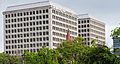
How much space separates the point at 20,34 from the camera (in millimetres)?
159375

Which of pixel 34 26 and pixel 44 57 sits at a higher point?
pixel 44 57

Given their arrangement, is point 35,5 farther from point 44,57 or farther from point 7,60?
point 44,57

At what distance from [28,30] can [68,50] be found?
86.4 meters

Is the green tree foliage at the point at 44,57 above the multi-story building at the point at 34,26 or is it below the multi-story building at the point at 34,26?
above

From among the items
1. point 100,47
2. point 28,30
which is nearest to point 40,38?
point 28,30

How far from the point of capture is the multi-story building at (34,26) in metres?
152

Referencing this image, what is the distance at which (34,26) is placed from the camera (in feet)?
511

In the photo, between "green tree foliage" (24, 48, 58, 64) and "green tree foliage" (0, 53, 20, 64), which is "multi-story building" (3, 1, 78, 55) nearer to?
"green tree foliage" (0, 53, 20, 64)

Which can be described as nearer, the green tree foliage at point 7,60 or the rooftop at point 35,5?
the green tree foliage at point 7,60

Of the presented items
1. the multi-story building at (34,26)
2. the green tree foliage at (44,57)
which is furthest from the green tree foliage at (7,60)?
the green tree foliage at (44,57)

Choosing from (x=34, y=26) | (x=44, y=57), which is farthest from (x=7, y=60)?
(x=44, y=57)

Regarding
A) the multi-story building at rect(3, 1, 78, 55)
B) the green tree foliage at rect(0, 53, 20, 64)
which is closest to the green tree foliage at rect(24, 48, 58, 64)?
the green tree foliage at rect(0, 53, 20, 64)

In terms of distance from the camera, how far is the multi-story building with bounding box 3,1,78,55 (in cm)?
15150

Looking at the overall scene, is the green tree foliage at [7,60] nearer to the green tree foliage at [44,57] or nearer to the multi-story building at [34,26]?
the multi-story building at [34,26]
